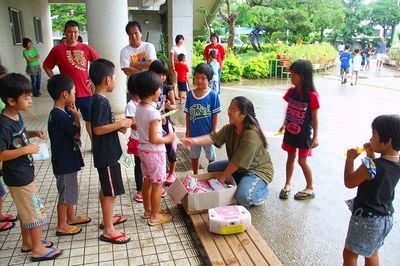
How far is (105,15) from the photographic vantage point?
22.3 ft

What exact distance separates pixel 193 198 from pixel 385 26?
37979 millimetres

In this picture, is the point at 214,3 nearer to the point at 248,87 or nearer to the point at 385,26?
the point at 248,87

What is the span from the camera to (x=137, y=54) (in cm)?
459

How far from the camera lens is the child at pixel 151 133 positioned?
2.96 metres

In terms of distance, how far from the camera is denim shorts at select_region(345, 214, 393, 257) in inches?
89.9

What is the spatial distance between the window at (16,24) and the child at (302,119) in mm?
11004

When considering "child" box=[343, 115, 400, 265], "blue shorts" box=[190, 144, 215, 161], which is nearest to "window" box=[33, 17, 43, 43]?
"blue shorts" box=[190, 144, 215, 161]

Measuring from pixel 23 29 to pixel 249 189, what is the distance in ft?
41.8

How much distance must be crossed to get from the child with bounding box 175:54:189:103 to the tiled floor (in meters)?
5.38

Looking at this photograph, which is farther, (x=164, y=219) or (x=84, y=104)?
(x=84, y=104)

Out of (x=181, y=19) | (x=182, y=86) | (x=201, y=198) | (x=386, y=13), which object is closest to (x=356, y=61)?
(x=181, y=19)

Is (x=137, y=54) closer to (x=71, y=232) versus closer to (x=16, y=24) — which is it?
(x=71, y=232)

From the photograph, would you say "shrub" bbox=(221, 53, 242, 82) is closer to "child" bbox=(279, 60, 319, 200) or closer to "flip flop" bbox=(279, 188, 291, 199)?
"child" bbox=(279, 60, 319, 200)

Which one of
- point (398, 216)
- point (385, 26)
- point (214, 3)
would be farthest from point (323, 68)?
point (385, 26)
